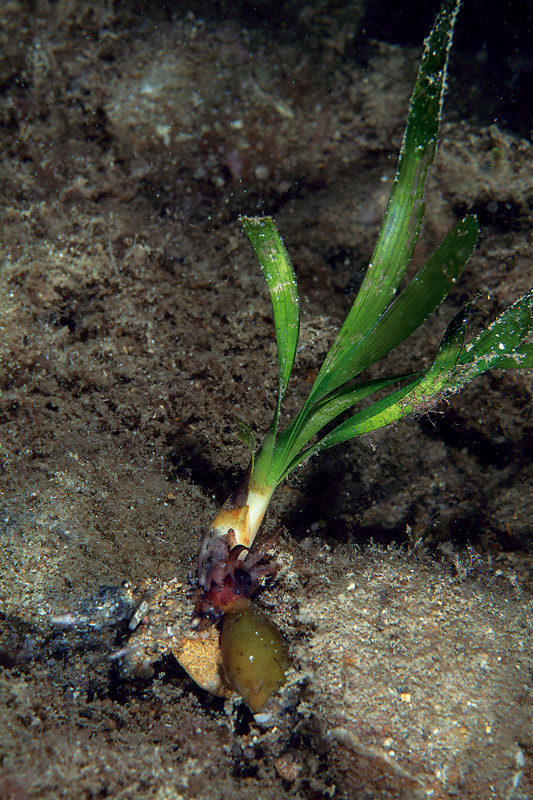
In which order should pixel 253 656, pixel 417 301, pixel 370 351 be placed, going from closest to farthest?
pixel 253 656
pixel 417 301
pixel 370 351

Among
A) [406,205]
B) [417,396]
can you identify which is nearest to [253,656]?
[417,396]

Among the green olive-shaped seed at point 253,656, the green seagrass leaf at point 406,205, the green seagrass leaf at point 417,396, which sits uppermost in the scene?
the green seagrass leaf at point 406,205

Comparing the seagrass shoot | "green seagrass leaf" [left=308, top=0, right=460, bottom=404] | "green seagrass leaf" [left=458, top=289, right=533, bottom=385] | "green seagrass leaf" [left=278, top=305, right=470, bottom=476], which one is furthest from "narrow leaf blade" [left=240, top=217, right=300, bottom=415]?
"green seagrass leaf" [left=458, top=289, right=533, bottom=385]

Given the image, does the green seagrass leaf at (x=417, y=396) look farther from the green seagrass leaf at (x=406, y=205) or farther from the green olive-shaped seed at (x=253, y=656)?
the green olive-shaped seed at (x=253, y=656)

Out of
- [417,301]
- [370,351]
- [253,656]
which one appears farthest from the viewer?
[370,351]

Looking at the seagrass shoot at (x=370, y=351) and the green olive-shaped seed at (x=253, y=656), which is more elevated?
the seagrass shoot at (x=370, y=351)

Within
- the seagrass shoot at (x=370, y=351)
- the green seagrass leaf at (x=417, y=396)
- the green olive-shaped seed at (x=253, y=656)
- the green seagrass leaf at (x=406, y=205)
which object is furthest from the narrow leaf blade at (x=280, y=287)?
the green olive-shaped seed at (x=253, y=656)

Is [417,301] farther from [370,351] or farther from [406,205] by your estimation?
[406,205]

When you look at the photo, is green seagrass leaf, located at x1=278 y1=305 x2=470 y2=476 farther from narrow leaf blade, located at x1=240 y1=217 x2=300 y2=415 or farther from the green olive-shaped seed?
the green olive-shaped seed
